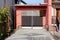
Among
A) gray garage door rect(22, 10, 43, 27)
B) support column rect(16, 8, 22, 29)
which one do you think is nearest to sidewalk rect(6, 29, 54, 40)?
support column rect(16, 8, 22, 29)

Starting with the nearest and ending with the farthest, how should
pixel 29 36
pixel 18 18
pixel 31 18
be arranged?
pixel 29 36 < pixel 18 18 < pixel 31 18

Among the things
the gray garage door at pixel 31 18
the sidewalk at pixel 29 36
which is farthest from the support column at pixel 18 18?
the sidewalk at pixel 29 36

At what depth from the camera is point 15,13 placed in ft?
90.9

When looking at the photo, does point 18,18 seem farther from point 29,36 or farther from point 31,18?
point 29,36

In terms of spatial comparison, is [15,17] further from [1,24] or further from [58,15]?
[1,24]

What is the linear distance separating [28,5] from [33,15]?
6.06 ft

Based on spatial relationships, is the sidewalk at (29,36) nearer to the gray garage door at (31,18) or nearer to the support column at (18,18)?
the support column at (18,18)

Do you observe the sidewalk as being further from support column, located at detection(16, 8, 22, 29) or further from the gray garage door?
the gray garage door

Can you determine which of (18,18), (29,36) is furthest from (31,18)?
(29,36)

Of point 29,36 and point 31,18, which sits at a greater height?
point 31,18

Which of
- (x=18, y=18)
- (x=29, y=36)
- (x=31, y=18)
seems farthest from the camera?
(x=31, y=18)

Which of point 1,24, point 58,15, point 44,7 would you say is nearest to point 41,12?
point 44,7

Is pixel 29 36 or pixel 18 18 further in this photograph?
pixel 18 18

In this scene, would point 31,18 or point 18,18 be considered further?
point 31,18
